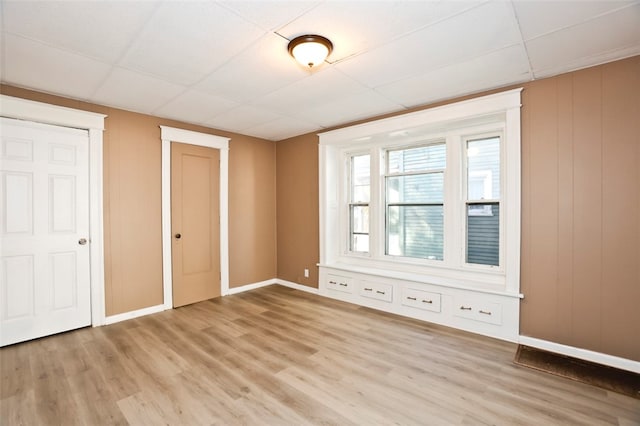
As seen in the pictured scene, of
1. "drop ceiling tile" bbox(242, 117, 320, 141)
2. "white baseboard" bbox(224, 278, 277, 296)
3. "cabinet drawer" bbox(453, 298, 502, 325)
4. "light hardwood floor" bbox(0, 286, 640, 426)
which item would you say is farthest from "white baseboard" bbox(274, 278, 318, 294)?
"drop ceiling tile" bbox(242, 117, 320, 141)

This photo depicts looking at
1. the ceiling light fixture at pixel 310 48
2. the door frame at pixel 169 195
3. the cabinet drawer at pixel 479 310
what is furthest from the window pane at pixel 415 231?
the door frame at pixel 169 195

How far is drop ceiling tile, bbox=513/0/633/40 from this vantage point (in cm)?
185

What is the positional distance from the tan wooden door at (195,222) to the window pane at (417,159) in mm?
2750

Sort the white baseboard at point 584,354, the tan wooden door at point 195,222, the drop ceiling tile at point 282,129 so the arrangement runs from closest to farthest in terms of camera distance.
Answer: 1. the white baseboard at point 584,354
2. the tan wooden door at point 195,222
3. the drop ceiling tile at point 282,129

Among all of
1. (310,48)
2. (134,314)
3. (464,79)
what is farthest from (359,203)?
(134,314)

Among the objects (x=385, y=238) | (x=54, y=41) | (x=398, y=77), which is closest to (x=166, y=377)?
(x=54, y=41)

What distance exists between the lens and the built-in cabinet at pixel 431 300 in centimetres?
308

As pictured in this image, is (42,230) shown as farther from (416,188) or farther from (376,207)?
(416,188)

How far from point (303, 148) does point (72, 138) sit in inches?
121

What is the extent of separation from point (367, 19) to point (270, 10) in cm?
65

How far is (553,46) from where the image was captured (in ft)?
7.64

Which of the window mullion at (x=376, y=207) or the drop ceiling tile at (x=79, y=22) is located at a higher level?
the drop ceiling tile at (x=79, y=22)

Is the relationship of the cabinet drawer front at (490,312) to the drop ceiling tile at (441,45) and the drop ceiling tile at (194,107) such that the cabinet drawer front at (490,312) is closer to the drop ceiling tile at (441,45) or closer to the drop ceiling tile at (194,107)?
the drop ceiling tile at (441,45)

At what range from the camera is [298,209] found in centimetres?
516
